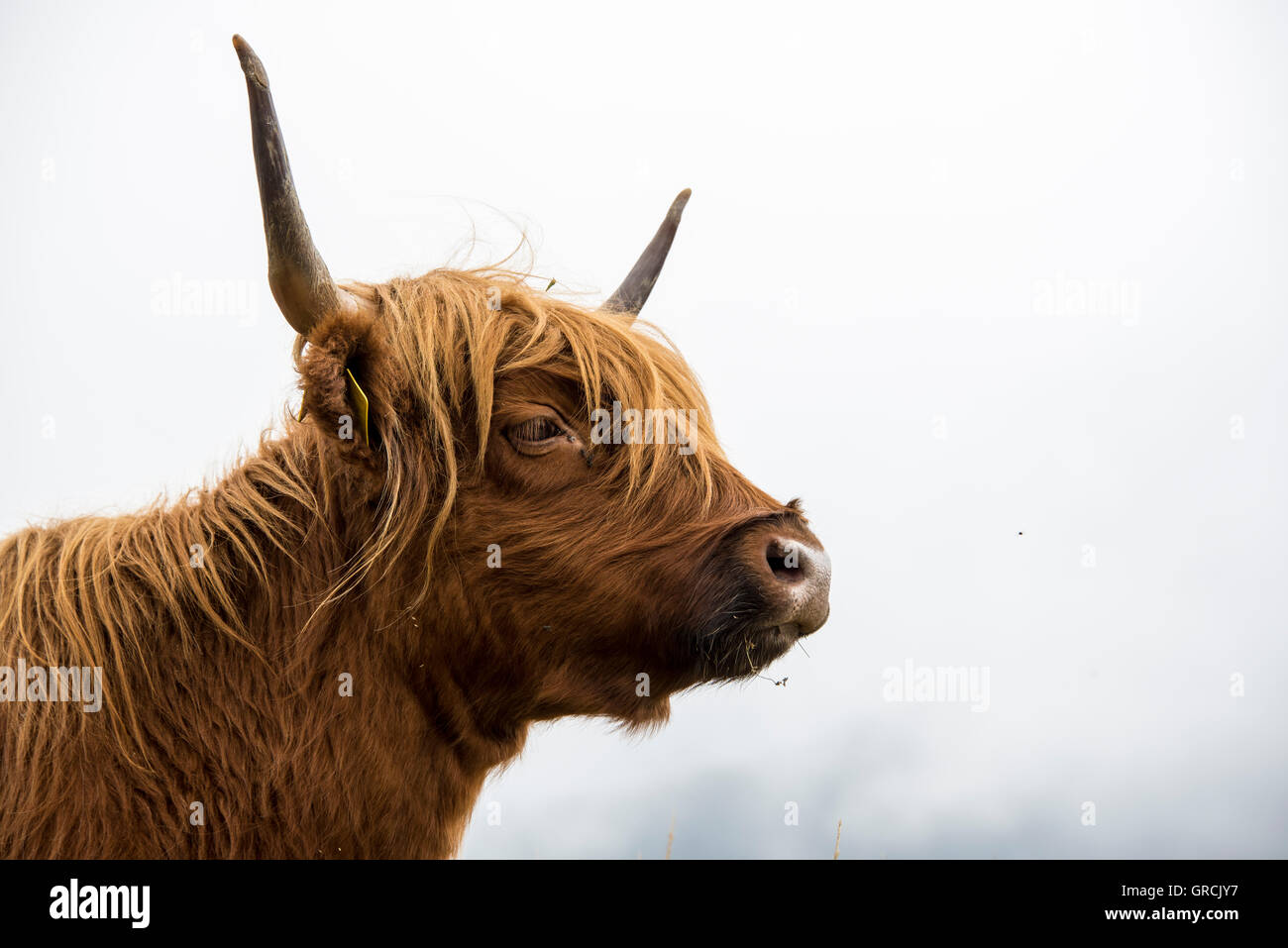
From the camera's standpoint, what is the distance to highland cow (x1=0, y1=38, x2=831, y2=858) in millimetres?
3941

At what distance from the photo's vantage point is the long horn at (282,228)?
3.70 meters

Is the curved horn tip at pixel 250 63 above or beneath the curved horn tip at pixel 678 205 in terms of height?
above

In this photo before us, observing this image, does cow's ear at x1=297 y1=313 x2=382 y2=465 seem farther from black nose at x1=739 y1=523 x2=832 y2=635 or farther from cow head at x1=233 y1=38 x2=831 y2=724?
black nose at x1=739 y1=523 x2=832 y2=635

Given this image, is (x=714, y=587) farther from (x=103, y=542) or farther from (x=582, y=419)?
(x=103, y=542)

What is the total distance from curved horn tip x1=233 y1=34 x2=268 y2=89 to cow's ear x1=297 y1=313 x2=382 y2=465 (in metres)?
0.80

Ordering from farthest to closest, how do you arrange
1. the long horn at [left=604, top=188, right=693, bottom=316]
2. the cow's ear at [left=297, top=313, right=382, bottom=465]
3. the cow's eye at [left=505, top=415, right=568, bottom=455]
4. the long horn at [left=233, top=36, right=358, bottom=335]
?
the long horn at [left=604, top=188, right=693, bottom=316] → the cow's eye at [left=505, top=415, right=568, bottom=455] → the cow's ear at [left=297, top=313, right=382, bottom=465] → the long horn at [left=233, top=36, right=358, bottom=335]

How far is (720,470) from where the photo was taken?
4.66 metres

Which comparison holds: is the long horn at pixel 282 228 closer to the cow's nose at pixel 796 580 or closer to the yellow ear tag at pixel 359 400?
the yellow ear tag at pixel 359 400

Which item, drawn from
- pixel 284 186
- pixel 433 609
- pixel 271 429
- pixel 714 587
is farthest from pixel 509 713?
pixel 284 186

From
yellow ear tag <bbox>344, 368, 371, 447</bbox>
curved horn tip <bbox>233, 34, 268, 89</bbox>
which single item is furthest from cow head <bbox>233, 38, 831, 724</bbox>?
curved horn tip <bbox>233, 34, 268, 89</bbox>

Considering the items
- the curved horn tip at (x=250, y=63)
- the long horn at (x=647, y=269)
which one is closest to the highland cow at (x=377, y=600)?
the curved horn tip at (x=250, y=63)

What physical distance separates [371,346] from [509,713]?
149cm

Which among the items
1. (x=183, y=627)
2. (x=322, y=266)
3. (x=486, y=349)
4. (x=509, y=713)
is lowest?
(x=509, y=713)

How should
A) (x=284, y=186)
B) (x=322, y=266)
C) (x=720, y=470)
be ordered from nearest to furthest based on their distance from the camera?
(x=284, y=186), (x=322, y=266), (x=720, y=470)
